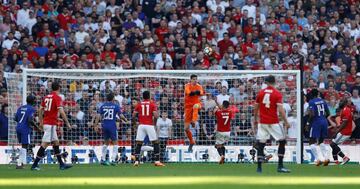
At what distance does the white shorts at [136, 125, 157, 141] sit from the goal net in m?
2.46

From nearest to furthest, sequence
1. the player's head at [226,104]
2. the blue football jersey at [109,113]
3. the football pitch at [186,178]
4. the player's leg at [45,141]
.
→ the football pitch at [186,178], the player's leg at [45,141], the blue football jersey at [109,113], the player's head at [226,104]

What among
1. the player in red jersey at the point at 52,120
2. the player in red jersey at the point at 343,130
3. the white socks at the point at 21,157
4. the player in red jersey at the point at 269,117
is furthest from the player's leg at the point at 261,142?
the white socks at the point at 21,157

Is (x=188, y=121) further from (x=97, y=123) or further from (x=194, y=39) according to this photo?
(x=194, y=39)

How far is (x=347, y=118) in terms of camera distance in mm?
31672

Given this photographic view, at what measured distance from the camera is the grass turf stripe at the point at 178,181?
20672mm

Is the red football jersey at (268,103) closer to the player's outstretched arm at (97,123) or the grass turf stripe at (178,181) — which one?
the grass turf stripe at (178,181)

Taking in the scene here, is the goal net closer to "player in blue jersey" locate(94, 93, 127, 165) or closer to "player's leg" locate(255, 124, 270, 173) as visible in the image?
"player in blue jersey" locate(94, 93, 127, 165)

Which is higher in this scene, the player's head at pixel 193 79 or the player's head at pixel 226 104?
the player's head at pixel 193 79

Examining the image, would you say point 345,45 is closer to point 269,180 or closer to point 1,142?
point 1,142

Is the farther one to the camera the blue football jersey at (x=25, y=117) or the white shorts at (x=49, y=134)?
A: the blue football jersey at (x=25, y=117)

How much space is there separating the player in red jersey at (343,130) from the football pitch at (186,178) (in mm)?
3405

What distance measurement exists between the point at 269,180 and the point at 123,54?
52.4 ft

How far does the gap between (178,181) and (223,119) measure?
38.0 ft

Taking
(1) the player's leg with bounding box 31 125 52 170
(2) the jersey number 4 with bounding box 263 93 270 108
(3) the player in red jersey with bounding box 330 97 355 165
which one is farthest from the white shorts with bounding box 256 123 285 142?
(3) the player in red jersey with bounding box 330 97 355 165
